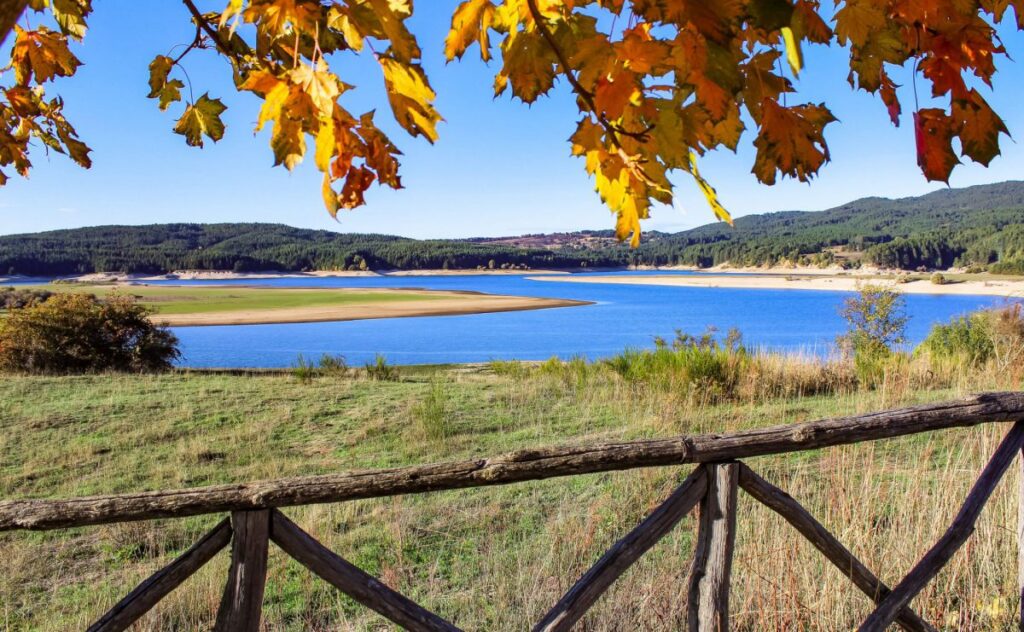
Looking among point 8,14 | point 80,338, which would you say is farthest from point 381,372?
point 8,14

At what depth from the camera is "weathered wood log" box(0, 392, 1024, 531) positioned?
1308 millimetres

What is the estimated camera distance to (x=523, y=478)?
1467 millimetres

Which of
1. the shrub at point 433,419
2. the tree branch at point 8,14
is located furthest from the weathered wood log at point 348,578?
the shrub at point 433,419

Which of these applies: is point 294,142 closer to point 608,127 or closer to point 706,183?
point 608,127

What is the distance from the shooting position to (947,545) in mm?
1922

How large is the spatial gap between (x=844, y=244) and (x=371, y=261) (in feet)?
218

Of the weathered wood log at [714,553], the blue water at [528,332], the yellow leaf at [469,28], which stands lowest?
the blue water at [528,332]

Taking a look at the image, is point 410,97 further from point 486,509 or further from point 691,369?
point 691,369

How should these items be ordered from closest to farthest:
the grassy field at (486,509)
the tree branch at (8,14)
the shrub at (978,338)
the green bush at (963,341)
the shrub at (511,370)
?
the tree branch at (8,14)
the grassy field at (486,509)
the shrub at (978,338)
the green bush at (963,341)
the shrub at (511,370)

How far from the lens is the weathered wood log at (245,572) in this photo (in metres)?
1.38

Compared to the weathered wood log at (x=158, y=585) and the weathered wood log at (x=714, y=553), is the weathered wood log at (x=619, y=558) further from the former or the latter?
the weathered wood log at (x=158, y=585)

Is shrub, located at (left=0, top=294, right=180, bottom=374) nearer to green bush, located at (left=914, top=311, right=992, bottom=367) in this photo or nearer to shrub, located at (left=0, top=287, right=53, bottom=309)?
shrub, located at (left=0, top=287, right=53, bottom=309)

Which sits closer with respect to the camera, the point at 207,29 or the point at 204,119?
the point at 207,29

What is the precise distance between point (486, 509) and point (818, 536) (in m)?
2.82
